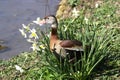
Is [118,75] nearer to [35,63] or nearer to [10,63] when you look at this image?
[35,63]

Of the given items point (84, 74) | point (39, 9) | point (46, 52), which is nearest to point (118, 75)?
point (84, 74)

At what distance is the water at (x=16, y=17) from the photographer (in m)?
7.91

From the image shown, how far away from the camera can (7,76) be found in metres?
5.91

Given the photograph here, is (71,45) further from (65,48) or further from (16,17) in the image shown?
(16,17)

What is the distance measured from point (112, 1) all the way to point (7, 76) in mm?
3323

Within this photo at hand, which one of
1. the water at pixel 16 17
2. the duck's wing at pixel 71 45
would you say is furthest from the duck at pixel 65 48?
the water at pixel 16 17

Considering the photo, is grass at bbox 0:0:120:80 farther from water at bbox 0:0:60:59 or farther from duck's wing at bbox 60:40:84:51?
water at bbox 0:0:60:59

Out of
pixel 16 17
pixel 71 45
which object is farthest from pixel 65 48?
pixel 16 17

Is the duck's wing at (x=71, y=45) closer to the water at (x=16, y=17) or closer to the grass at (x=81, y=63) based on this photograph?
the grass at (x=81, y=63)

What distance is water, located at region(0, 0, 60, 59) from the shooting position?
791cm

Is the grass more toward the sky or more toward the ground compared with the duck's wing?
more toward the ground

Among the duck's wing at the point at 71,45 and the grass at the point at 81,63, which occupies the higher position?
the duck's wing at the point at 71,45

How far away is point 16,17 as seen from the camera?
31.6 ft

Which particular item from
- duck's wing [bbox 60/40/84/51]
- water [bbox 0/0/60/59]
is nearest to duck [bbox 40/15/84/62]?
duck's wing [bbox 60/40/84/51]
